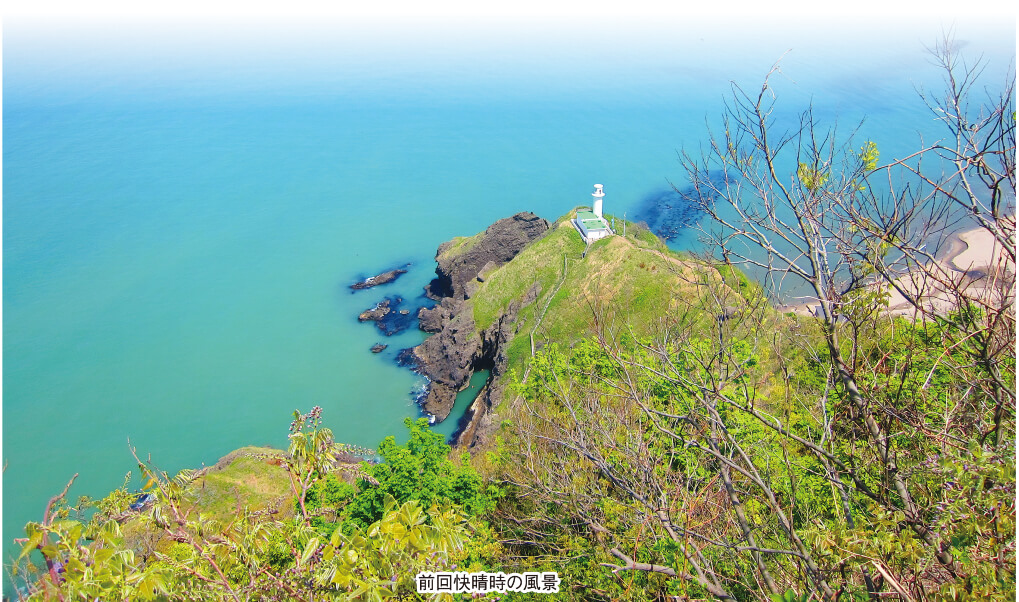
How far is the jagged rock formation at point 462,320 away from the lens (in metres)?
35.2

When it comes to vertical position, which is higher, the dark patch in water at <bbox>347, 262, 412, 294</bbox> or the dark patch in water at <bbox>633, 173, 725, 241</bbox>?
the dark patch in water at <bbox>633, 173, 725, 241</bbox>

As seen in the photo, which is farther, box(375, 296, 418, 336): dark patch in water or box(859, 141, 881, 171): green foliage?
box(375, 296, 418, 336): dark patch in water

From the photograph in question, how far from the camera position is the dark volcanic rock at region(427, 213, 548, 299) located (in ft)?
147

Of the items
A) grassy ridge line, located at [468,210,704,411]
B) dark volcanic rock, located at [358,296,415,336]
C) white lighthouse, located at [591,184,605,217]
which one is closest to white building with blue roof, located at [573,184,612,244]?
white lighthouse, located at [591,184,605,217]

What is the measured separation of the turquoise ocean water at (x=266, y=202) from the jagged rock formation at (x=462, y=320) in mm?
2129

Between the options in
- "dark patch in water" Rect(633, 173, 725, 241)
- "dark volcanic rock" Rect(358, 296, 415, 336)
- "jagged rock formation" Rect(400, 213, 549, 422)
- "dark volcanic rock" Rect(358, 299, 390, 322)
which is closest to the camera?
"jagged rock formation" Rect(400, 213, 549, 422)

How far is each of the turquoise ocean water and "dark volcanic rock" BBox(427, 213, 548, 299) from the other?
12.8 ft

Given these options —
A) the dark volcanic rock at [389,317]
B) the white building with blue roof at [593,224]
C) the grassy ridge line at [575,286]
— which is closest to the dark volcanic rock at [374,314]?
the dark volcanic rock at [389,317]

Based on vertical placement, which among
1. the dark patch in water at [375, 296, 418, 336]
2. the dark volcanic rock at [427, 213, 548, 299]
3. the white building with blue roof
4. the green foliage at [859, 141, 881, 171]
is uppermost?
the green foliage at [859, 141, 881, 171]

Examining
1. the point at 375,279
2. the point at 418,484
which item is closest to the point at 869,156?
the point at 418,484

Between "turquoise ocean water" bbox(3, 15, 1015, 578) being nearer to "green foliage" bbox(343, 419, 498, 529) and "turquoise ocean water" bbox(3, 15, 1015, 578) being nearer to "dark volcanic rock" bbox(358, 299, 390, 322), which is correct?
"dark volcanic rock" bbox(358, 299, 390, 322)

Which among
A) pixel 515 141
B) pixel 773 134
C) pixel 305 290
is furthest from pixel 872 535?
pixel 515 141

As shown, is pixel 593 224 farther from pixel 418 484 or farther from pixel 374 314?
pixel 418 484

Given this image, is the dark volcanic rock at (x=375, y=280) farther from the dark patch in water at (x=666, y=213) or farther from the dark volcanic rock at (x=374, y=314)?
the dark patch in water at (x=666, y=213)
